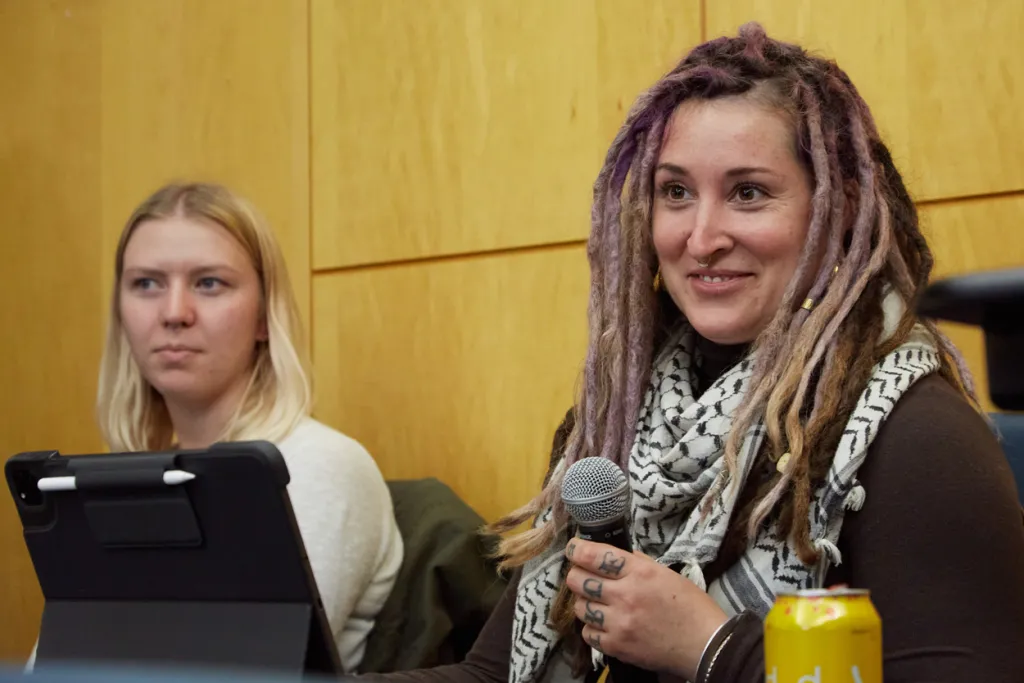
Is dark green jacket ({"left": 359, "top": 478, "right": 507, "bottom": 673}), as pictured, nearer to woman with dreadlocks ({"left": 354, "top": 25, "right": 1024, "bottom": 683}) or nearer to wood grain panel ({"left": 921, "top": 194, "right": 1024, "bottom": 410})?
woman with dreadlocks ({"left": 354, "top": 25, "right": 1024, "bottom": 683})

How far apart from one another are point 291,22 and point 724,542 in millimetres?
1902

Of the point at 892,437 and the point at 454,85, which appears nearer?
the point at 892,437

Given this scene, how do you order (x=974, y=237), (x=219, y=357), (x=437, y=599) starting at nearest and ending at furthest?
(x=974, y=237) < (x=437, y=599) < (x=219, y=357)

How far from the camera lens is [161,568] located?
112 cm

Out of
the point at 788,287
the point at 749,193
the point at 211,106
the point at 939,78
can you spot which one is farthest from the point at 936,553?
the point at 211,106

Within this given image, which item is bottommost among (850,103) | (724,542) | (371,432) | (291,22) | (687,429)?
(371,432)

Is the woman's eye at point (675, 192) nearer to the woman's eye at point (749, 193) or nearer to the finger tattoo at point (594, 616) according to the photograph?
the woman's eye at point (749, 193)

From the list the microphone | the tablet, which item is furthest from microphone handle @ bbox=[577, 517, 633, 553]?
the tablet

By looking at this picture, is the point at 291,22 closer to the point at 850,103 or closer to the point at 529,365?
the point at 529,365

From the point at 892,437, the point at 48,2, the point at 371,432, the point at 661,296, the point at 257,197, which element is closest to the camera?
the point at 892,437

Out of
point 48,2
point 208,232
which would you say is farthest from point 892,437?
point 48,2

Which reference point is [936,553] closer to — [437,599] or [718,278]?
[718,278]

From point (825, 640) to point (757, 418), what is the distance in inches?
24.7

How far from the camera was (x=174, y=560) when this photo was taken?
1.12 m
